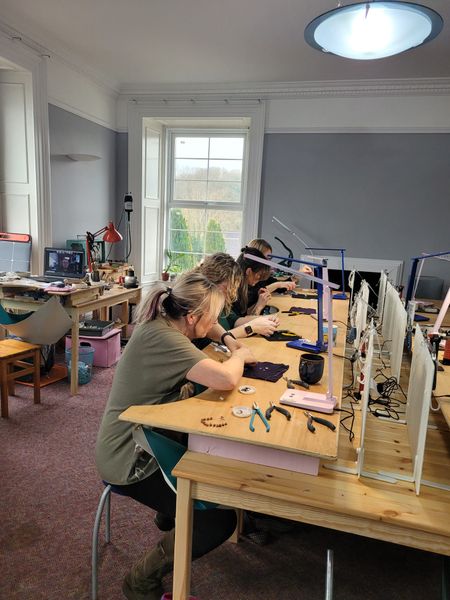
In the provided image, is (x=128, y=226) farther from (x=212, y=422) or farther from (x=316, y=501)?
(x=316, y=501)

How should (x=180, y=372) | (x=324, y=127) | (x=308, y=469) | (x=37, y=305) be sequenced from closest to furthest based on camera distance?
1. (x=308, y=469)
2. (x=180, y=372)
3. (x=37, y=305)
4. (x=324, y=127)

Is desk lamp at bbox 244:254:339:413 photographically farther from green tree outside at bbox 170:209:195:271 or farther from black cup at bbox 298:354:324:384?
green tree outside at bbox 170:209:195:271

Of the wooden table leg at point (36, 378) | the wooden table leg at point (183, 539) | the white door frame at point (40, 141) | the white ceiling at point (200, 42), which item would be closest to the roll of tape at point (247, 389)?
the wooden table leg at point (183, 539)

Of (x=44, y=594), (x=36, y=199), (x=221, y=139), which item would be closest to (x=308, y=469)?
(x=44, y=594)

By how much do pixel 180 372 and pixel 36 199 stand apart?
10.8 ft

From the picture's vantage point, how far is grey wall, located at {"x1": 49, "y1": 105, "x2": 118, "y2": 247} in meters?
4.21

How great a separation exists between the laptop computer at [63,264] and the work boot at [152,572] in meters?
2.41

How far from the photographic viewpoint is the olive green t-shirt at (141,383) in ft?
4.33

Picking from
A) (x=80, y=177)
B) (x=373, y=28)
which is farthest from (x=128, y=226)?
(x=373, y=28)

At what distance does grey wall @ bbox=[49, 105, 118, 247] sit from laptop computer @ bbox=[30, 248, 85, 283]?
0.95 metres

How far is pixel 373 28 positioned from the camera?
2.01 m

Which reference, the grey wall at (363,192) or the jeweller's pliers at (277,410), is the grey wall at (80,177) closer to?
the grey wall at (363,192)

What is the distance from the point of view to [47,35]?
367cm

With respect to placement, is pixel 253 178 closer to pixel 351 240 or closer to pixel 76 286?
pixel 351 240
